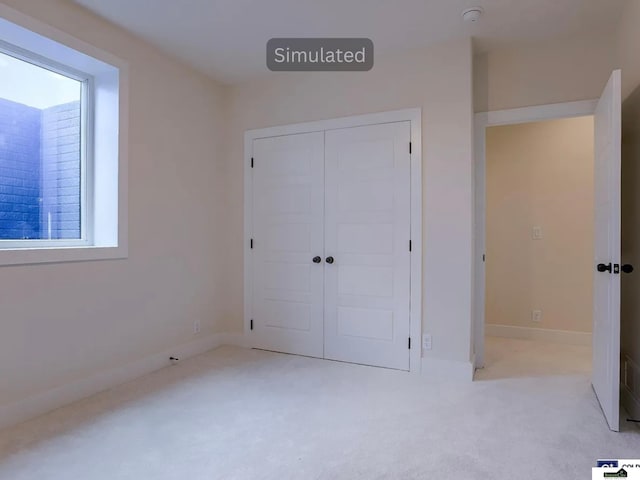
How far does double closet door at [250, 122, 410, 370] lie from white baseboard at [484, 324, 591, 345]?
1725 mm

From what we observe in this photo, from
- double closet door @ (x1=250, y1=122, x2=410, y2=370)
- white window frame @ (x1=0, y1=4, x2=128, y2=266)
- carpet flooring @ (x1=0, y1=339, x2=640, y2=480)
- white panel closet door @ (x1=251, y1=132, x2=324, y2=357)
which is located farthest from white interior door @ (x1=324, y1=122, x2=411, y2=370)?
white window frame @ (x1=0, y1=4, x2=128, y2=266)

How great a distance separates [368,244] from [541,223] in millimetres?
2156

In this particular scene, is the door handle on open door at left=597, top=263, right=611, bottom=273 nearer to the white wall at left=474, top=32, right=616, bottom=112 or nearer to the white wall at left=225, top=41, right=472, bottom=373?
the white wall at left=225, top=41, right=472, bottom=373

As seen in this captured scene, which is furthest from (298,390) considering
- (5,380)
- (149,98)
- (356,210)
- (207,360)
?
(149,98)

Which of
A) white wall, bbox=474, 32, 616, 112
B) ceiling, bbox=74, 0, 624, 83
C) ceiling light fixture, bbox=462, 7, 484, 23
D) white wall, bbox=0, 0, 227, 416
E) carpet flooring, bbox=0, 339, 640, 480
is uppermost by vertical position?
ceiling, bbox=74, 0, 624, 83

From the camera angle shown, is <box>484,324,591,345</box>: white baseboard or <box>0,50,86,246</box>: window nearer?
<box>0,50,86,246</box>: window

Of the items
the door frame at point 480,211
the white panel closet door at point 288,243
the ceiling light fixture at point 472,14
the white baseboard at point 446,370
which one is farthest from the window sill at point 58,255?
the ceiling light fixture at point 472,14

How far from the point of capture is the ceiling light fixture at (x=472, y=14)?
2.40 m

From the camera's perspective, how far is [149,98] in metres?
2.94

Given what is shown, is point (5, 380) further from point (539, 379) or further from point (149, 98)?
point (539, 379)

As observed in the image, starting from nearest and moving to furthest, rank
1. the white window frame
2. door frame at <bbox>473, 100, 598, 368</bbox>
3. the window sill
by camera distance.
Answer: the window sill
the white window frame
door frame at <bbox>473, 100, 598, 368</bbox>

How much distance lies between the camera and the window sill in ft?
6.87

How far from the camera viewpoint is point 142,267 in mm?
2891

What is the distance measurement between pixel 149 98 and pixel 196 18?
746 millimetres
